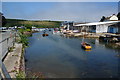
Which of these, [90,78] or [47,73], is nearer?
[90,78]

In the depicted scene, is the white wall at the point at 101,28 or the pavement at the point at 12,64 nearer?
the pavement at the point at 12,64

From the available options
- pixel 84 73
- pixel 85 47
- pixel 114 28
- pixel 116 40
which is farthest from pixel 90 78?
pixel 114 28

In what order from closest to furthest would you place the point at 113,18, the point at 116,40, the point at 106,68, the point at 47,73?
the point at 47,73
the point at 106,68
the point at 116,40
the point at 113,18

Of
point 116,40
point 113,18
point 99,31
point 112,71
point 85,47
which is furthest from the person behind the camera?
point 113,18

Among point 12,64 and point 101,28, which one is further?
point 101,28

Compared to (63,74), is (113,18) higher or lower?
higher

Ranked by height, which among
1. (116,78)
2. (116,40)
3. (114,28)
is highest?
(114,28)

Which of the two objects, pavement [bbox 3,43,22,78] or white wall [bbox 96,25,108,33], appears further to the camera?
white wall [bbox 96,25,108,33]

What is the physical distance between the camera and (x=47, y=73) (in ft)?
39.0

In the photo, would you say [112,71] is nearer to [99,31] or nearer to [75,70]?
[75,70]

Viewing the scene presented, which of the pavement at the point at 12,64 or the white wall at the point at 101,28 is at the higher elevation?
the white wall at the point at 101,28

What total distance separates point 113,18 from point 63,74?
46356 millimetres

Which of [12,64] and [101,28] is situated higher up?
[101,28]

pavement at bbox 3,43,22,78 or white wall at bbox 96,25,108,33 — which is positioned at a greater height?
white wall at bbox 96,25,108,33
